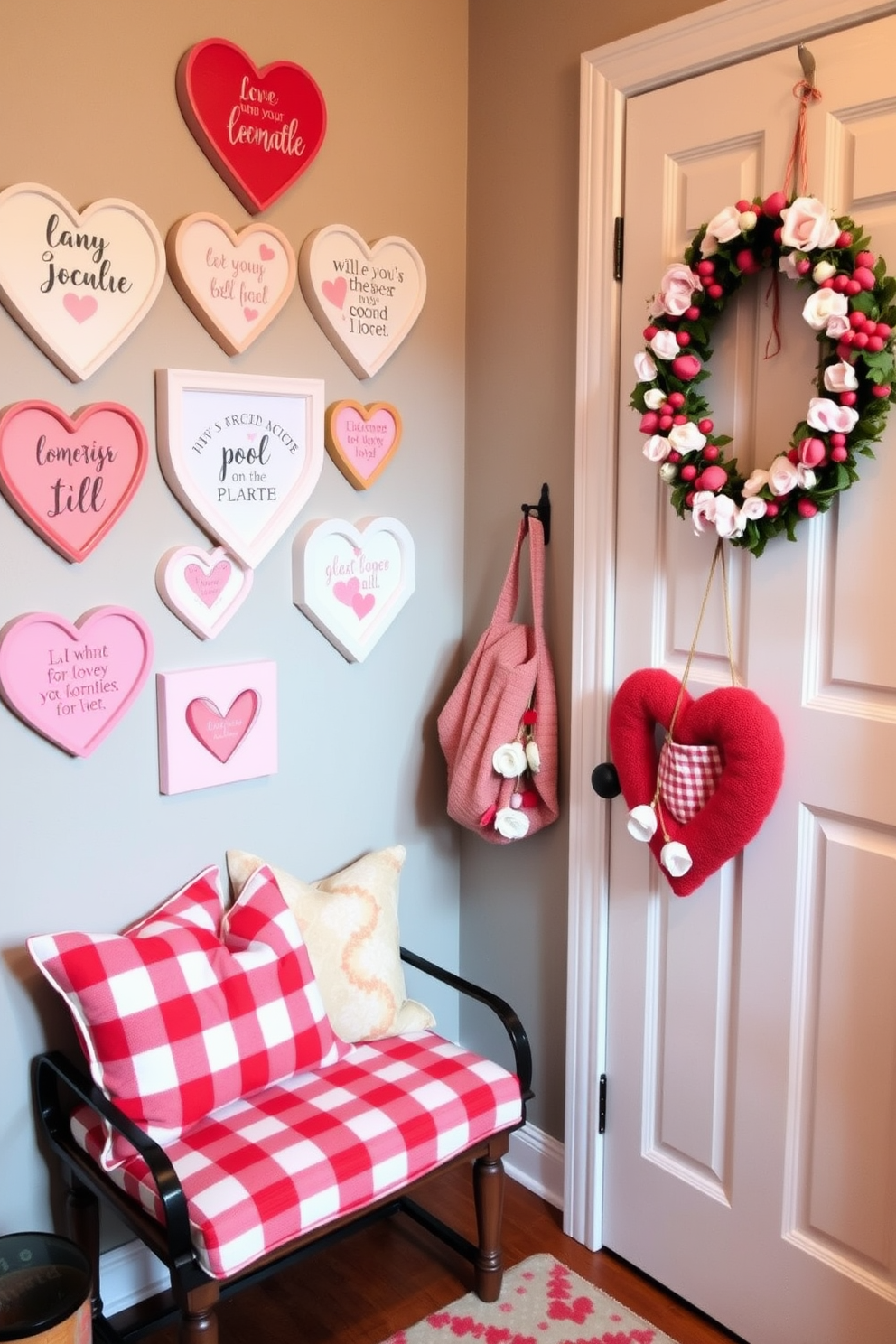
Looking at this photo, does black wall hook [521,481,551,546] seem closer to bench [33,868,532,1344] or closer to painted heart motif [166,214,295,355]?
painted heart motif [166,214,295,355]

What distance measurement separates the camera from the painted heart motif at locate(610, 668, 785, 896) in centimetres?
191

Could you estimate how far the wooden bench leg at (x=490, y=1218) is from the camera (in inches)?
83.0

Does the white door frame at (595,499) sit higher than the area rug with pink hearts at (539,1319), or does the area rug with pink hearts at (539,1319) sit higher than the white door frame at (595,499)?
the white door frame at (595,499)

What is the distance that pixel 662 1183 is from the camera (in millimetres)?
2209

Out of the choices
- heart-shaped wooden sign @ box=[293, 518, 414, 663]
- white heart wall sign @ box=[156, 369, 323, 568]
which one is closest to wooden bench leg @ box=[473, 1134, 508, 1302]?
heart-shaped wooden sign @ box=[293, 518, 414, 663]

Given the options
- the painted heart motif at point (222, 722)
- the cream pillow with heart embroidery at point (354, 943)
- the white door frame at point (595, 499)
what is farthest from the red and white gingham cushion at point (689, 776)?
the painted heart motif at point (222, 722)

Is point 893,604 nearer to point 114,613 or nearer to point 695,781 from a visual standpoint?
point 695,781

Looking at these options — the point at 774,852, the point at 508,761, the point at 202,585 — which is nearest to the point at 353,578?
the point at 202,585

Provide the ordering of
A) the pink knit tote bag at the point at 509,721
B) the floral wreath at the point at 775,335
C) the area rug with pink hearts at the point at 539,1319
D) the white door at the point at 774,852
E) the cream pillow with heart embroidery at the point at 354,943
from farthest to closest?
the pink knit tote bag at the point at 509,721
the cream pillow with heart embroidery at the point at 354,943
the area rug with pink hearts at the point at 539,1319
the white door at the point at 774,852
the floral wreath at the point at 775,335

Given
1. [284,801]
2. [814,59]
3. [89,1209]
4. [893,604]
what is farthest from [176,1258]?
[814,59]

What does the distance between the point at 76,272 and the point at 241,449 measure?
39cm

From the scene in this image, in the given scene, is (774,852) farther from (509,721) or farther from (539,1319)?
(539,1319)

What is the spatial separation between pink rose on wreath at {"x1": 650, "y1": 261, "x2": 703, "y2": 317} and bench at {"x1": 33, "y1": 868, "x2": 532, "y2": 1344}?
3.87 feet

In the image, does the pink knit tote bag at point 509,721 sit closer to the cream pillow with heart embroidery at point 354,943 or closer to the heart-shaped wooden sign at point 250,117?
the cream pillow with heart embroidery at point 354,943
